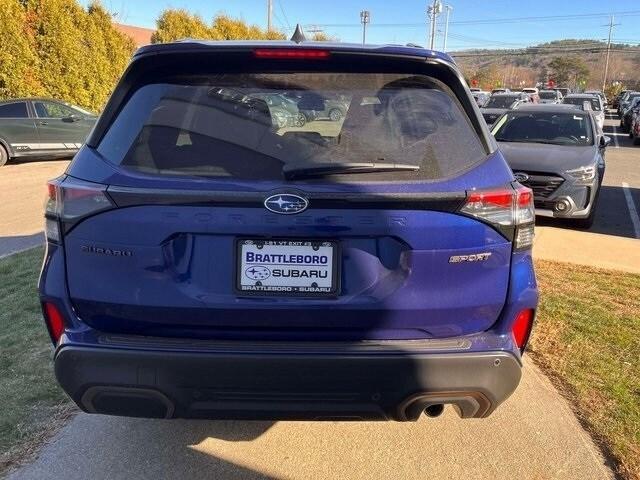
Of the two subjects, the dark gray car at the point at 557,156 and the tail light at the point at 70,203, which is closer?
the tail light at the point at 70,203

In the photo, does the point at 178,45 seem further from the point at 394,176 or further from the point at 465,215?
the point at 465,215

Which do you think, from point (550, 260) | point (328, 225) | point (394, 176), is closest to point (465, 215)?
point (394, 176)

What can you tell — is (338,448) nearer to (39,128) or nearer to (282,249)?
(282,249)

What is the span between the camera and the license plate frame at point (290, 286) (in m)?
2.17

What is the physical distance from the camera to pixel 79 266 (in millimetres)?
2260

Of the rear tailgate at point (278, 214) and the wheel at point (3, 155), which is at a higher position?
the rear tailgate at point (278, 214)

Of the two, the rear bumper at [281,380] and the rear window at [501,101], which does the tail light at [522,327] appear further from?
the rear window at [501,101]

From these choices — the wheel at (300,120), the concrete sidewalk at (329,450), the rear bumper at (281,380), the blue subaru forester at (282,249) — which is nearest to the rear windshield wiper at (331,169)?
the blue subaru forester at (282,249)

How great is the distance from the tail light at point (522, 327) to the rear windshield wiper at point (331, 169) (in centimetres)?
79

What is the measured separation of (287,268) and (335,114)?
0.70 metres

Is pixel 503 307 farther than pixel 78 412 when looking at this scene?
No

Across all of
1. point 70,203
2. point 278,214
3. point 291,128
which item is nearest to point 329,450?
point 278,214

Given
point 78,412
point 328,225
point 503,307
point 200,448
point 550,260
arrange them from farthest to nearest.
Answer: point 550,260
point 78,412
point 200,448
point 503,307
point 328,225

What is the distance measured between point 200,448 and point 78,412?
809 mm
